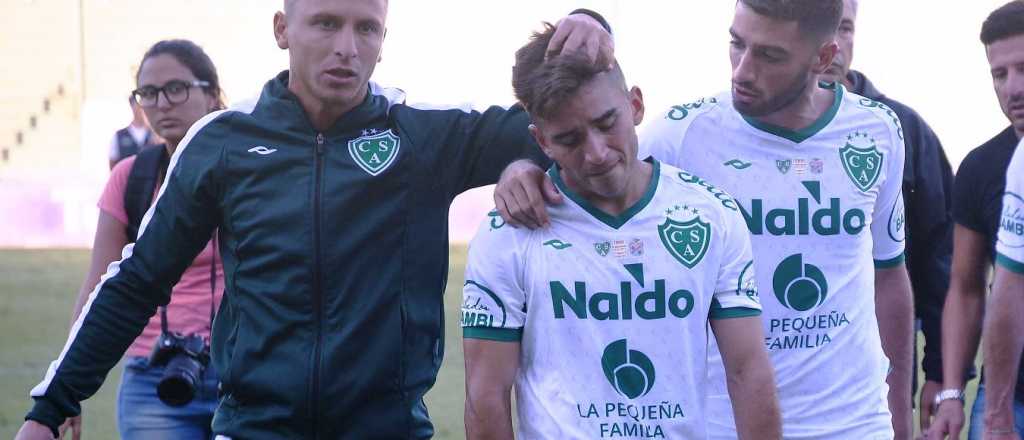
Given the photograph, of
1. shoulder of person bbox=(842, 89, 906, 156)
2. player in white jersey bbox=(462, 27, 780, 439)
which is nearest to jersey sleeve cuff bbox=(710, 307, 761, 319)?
player in white jersey bbox=(462, 27, 780, 439)

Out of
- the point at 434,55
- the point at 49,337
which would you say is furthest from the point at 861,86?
the point at 434,55

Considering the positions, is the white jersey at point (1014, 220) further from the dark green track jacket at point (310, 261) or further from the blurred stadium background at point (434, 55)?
the blurred stadium background at point (434, 55)

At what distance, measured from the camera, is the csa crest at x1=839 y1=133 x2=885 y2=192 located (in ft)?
12.9

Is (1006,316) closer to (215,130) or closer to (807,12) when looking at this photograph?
(807,12)

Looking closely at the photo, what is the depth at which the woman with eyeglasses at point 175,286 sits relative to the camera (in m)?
5.02

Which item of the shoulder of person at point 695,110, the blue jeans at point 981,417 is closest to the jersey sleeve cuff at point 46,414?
the shoulder of person at point 695,110

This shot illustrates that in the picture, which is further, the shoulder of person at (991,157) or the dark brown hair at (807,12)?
the shoulder of person at (991,157)

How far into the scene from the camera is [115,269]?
3752 millimetres

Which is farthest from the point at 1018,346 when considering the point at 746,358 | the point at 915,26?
the point at 915,26

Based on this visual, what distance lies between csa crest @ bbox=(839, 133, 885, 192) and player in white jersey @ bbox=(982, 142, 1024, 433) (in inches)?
22.9

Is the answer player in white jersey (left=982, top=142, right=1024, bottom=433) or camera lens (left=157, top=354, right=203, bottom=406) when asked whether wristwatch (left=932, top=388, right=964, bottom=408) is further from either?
camera lens (left=157, top=354, right=203, bottom=406)

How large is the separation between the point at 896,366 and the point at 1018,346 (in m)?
0.40

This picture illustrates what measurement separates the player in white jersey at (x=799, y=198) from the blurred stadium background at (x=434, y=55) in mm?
20308

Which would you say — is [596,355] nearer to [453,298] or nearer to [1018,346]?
[1018,346]
